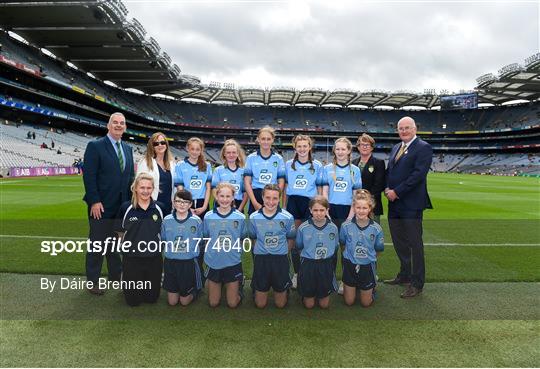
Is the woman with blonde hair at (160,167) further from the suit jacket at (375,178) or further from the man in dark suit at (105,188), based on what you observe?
the suit jacket at (375,178)

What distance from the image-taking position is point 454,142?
77812mm

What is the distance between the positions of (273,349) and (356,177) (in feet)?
8.62

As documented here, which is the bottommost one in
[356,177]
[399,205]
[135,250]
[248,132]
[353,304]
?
[353,304]

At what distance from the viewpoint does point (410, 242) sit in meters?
4.61

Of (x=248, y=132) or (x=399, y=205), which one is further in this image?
(x=248, y=132)

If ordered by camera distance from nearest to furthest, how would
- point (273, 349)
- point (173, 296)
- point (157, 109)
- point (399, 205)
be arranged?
point (273, 349), point (173, 296), point (399, 205), point (157, 109)

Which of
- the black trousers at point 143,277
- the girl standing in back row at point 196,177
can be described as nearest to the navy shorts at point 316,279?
the black trousers at point 143,277

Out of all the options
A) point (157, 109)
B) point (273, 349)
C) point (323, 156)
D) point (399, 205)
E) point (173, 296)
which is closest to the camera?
point (273, 349)

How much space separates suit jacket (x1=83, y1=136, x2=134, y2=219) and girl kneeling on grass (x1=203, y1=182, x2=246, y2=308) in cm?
124

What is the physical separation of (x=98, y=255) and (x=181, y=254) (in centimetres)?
122

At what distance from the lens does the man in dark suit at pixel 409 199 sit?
178 inches

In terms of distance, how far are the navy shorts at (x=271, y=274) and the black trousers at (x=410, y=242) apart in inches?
67.1

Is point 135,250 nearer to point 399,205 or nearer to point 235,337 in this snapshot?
point 235,337

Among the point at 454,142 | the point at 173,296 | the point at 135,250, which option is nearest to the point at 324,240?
the point at 173,296
